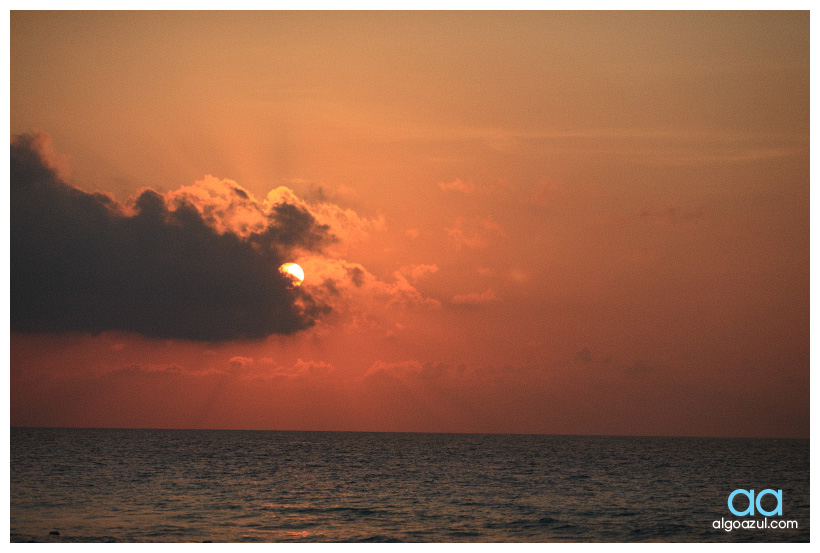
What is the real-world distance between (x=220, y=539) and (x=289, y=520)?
767 centimetres

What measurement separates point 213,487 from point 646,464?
69.5 metres

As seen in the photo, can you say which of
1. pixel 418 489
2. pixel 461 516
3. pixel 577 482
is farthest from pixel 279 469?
pixel 461 516

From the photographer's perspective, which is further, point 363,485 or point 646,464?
point 646,464

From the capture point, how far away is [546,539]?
42.7 metres

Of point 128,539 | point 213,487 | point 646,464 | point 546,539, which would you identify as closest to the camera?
point 128,539

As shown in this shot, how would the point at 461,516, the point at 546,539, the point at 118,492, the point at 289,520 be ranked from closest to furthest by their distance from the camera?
the point at 546,539, the point at 289,520, the point at 461,516, the point at 118,492

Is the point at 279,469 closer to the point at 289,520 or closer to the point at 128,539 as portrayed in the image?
the point at 289,520

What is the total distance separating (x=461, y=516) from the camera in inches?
1988

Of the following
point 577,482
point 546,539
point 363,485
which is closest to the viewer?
point 546,539

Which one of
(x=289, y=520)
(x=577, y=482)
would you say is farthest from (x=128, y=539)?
(x=577, y=482)
